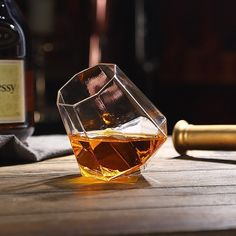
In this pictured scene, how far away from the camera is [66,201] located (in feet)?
2.51

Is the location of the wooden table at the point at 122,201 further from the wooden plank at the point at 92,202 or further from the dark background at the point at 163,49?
the dark background at the point at 163,49

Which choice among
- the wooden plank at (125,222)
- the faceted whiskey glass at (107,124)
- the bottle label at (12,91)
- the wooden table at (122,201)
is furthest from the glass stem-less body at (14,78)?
the wooden plank at (125,222)

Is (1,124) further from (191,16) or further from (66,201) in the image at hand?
(191,16)

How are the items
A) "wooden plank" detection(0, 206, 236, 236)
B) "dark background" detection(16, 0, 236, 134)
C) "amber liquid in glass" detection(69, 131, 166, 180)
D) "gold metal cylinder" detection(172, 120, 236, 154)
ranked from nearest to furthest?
1. "wooden plank" detection(0, 206, 236, 236)
2. "amber liquid in glass" detection(69, 131, 166, 180)
3. "gold metal cylinder" detection(172, 120, 236, 154)
4. "dark background" detection(16, 0, 236, 134)

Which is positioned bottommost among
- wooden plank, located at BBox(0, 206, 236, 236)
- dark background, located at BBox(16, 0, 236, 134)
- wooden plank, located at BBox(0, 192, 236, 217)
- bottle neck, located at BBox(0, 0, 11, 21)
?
dark background, located at BBox(16, 0, 236, 134)

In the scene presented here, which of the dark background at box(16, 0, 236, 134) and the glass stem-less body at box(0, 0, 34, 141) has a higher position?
the glass stem-less body at box(0, 0, 34, 141)

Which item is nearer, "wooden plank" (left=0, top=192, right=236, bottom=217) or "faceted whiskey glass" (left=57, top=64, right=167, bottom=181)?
"wooden plank" (left=0, top=192, right=236, bottom=217)

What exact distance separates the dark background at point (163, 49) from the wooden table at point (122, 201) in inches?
85.7

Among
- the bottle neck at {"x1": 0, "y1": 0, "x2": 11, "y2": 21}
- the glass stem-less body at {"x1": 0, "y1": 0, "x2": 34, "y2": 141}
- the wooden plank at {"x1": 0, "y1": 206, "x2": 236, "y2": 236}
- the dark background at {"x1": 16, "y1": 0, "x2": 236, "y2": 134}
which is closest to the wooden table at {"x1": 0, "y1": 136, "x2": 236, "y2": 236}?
the wooden plank at {"x1": 0, "y1": 206, "x2": 236, "y2": 236}

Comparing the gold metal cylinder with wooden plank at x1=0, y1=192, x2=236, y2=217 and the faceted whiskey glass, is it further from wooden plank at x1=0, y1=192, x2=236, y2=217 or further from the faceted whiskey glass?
wooden plank at x1=0, y1=192, x2=236, y2=217

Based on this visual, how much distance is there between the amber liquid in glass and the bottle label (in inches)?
10.5

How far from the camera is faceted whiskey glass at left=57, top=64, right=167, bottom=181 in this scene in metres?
0.88

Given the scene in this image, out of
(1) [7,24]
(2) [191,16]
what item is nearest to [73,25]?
(2) [191,16]

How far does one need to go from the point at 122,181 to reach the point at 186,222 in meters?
0.24
